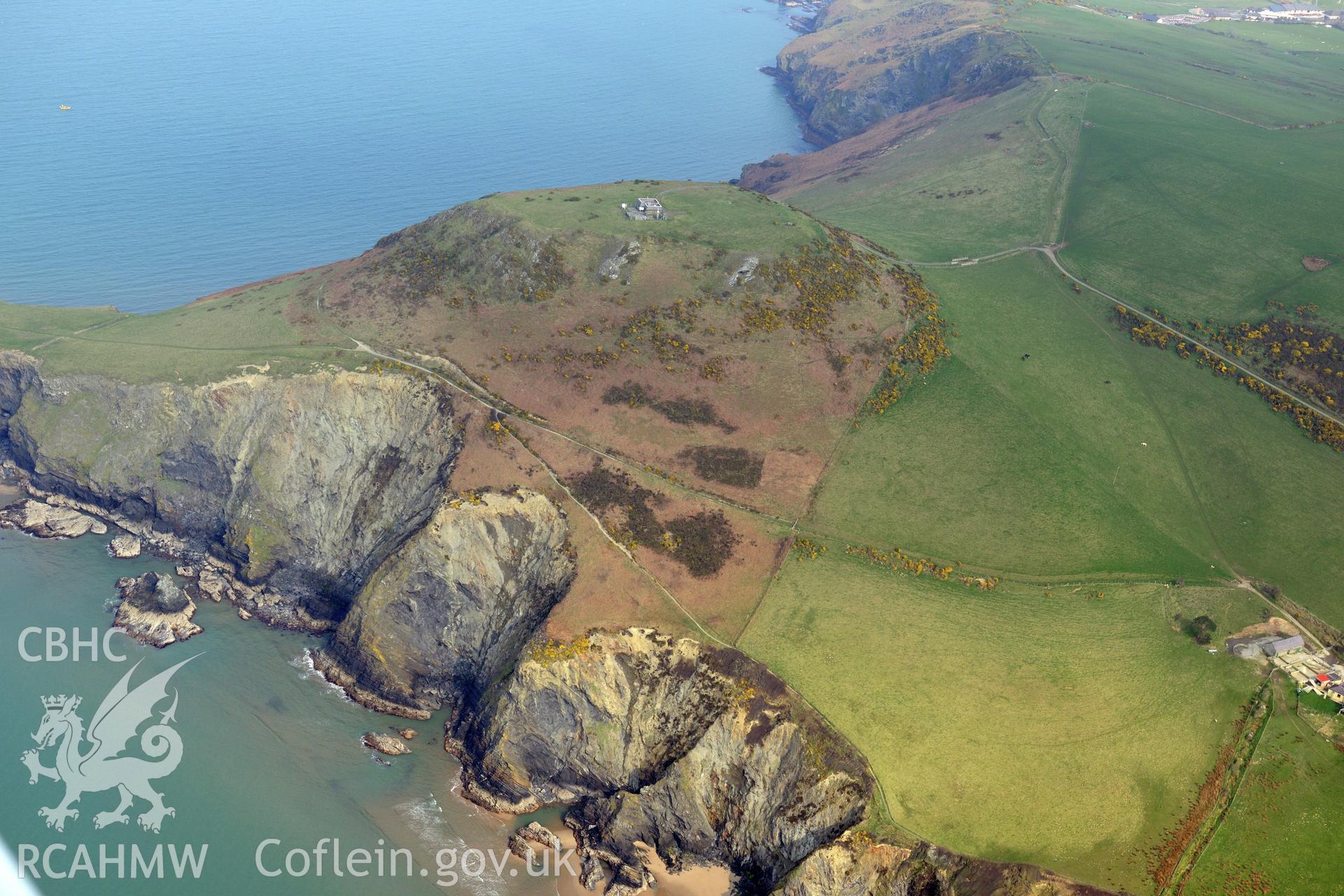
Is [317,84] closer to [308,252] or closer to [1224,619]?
[308,252]

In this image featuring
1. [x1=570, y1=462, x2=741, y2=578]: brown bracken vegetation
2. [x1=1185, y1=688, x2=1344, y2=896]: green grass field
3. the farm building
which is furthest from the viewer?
[x1=570, y1=462, x2=741, y2=578]: brown bracken vegetation

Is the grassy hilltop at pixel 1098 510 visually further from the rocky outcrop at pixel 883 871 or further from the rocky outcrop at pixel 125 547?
the rocky outcrop at pixel 125 547

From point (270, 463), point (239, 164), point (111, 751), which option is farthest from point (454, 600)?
point (239, 164)

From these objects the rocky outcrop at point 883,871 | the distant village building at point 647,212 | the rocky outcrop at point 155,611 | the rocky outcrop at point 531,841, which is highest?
the distant village building at point 647,212

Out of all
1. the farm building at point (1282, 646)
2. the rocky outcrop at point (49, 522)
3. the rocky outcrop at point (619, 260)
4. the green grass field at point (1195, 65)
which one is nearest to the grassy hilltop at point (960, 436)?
the rocky outcrop at point (619, 260)

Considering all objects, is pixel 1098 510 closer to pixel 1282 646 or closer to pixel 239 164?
pixel 1282 646

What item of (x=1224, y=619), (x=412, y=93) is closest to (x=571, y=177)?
(x=412, y=93)

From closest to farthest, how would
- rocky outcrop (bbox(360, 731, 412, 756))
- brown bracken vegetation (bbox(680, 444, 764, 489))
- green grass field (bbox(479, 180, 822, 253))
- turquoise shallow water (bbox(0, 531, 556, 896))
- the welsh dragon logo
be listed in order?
turquoise shallow water (bbox(0, 531, 556, 896))
the welsh dragon logo
rocky outcrop (bbox(360, 731, 412, 756))
brown bracken vegetation (bbox(680, 444, 764, 489))
green grass field (bbox(479, 180, 822, 253))

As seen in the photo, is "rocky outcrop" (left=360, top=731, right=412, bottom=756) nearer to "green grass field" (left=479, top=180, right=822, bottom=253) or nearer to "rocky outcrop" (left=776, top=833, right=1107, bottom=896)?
"rocky outcrop" (left=776, top=833, right=1107, bottom=896)

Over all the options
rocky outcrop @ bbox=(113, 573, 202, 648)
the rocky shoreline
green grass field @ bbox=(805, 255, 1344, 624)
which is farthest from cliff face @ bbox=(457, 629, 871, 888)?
rocky outcrop @ bbox=(113, 573, 202, 648)
